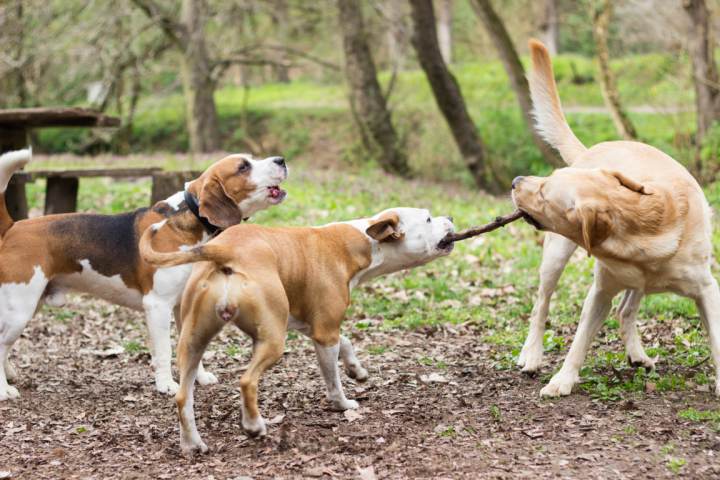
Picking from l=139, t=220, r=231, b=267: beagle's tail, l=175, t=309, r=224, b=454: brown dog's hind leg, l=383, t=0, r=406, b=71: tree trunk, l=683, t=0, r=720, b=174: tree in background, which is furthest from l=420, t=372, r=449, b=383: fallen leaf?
l=383, t=0, r=406, b=71: tree trunk

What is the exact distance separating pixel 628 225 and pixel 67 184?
317 inches

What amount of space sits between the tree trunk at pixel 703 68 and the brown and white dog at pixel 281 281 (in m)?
12.0

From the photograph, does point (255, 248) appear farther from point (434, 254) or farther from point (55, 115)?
point (55, 115)

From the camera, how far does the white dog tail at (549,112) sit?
6.88 meters

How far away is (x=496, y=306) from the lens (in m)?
8.85

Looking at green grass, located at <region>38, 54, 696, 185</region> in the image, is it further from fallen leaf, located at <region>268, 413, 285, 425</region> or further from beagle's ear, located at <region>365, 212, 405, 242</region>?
fallen leaf, located at <region>268, 413, 285, 425</region>

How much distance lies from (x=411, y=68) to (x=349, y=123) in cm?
306

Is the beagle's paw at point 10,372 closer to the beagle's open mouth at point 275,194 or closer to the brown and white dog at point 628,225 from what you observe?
the beagle's open mouth at point 275,194

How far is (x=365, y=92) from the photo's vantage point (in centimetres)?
1917

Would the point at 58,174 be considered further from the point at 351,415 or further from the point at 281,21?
the point at 281,21

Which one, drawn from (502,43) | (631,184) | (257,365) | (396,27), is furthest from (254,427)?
(396,27)

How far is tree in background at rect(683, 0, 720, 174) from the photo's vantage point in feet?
53.1

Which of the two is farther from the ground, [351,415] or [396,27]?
[396,27]

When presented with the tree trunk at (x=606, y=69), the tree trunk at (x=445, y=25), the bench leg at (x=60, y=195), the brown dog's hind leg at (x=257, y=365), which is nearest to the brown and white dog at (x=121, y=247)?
the brown dog's hind leg at (x=257, y=365)
